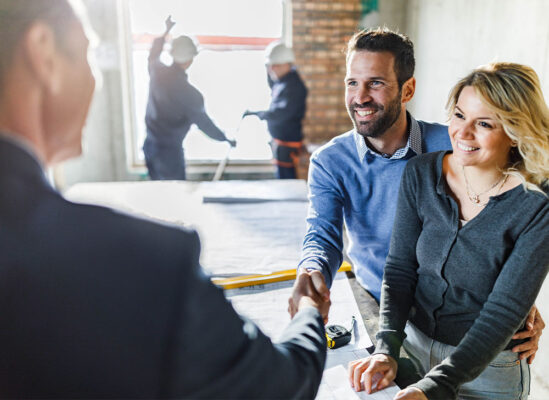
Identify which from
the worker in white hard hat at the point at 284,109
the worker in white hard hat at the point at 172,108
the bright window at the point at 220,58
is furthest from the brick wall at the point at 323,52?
the worker in white hard hat at the point at 172,108

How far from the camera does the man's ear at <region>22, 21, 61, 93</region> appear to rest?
1.39ft

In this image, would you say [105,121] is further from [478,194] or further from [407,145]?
[478,194]

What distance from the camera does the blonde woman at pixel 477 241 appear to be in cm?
105

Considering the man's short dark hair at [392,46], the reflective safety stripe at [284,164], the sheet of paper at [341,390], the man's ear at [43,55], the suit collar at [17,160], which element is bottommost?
the reflective safety stripe at [284,164]

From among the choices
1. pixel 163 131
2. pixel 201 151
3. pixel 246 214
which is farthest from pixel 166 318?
pixel 201 151

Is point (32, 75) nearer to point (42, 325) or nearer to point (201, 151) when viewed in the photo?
point (42, 325)

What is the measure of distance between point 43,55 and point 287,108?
424 cm

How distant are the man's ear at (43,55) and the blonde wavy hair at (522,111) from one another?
1024mm

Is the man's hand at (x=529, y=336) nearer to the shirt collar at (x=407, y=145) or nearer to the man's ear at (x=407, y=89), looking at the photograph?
the shirt collar at (x=407, y=145)

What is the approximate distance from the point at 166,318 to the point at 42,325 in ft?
0.36

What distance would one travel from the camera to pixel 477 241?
1134 millimetres

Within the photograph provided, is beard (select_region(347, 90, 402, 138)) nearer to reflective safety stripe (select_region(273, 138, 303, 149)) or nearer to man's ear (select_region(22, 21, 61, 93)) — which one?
man's ear (select_region(22, 21, 61, 93))

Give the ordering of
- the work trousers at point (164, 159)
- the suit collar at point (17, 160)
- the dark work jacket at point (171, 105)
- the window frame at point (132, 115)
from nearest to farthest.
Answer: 1. the suit collar at point (17, 160)
2. the dark work jacket at point (171, 105)
3. the work trousers at point (164, 159)
4. the window frame at point (132, 115)

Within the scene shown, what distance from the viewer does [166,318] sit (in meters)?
0.44
